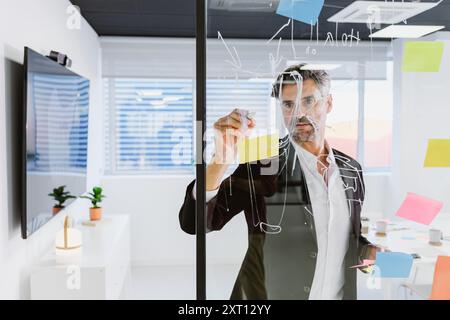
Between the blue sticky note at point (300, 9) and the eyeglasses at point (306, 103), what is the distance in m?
0.20

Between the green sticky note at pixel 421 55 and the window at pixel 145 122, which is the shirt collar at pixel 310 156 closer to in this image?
the green sticky note at pixel 421 55

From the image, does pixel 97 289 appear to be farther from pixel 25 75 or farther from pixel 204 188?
pixel 204 188

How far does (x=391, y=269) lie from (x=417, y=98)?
48 centimetres

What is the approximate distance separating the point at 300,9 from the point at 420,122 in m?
0.46

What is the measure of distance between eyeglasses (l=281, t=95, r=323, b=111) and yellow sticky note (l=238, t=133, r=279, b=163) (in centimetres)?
8

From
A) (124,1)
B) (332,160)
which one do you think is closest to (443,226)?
(332,160)

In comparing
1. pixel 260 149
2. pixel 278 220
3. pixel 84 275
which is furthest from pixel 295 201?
pixel 84 275

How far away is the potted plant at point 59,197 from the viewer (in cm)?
242

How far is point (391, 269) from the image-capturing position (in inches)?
48.7

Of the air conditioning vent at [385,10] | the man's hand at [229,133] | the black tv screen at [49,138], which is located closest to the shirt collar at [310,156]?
the man's hand at [229,133]

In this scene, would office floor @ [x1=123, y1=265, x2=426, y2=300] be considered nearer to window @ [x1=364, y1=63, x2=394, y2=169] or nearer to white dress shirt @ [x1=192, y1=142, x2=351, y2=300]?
white dress shirt @ [x1=192, y1=142, x2=351, y2=300]

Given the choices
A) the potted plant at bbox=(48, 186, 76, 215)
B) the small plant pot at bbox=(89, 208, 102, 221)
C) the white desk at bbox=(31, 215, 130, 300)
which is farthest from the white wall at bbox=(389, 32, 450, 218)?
the small plant pot at bbox=(89, 208, 102, 221)

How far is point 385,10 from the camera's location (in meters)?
1.21

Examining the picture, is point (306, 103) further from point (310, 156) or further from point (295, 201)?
point (295, 201)
